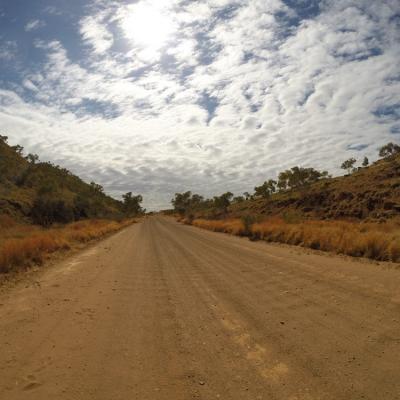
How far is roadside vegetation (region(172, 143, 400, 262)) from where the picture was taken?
46.7 ft

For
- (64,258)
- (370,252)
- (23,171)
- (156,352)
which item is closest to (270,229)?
(370,252)

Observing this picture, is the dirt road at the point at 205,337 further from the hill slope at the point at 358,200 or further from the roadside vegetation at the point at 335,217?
the hill slope at the point at 358,200

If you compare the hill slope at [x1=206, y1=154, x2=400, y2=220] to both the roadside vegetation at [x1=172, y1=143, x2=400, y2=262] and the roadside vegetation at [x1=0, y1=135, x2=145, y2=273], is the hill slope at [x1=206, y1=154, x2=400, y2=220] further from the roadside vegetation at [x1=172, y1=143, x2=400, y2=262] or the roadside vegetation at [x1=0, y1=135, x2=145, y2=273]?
the roadside vegetation at [x1=0, y1=135, x2=145, y2=273]

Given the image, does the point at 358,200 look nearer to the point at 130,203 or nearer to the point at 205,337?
the point at 205,337

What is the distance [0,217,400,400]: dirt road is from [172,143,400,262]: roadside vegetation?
14.6ft

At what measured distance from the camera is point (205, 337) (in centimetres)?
539

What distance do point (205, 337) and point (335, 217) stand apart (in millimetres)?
45631

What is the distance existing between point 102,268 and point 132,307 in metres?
5.29

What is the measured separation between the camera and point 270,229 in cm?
2305

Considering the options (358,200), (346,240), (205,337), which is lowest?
(205,337)

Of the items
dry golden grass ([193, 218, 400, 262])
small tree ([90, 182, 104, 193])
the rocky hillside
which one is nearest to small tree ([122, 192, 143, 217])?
small tree ([90, 182, 104, 193])

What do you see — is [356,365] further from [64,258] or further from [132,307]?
[64,258]

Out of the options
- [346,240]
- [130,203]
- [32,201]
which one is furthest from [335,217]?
[130,203]

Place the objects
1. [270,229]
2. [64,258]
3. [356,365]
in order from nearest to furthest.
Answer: [356,365], [64,258], [270,229]
